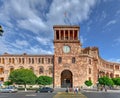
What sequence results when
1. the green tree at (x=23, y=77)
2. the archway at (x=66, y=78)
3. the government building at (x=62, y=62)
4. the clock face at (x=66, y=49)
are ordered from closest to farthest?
the green tree at (x=23, y=77) < the government building at (x=62, y=62) < the clock face at (x=66, y=49) < the archway at (x=66, y=78)

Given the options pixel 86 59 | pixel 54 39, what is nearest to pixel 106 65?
pixel 86 59

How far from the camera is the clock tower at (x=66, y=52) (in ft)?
225

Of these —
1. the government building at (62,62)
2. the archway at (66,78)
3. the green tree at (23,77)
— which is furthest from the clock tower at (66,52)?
the green tree at (23,77)

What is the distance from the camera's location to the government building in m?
68.6

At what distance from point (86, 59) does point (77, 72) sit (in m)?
4.93

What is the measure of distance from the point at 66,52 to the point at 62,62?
317 cm

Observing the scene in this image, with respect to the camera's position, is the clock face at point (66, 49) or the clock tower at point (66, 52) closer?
the clock tower at point (66, 52)

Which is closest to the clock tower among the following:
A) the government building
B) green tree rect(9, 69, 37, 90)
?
the government building

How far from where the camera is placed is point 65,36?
232 feet

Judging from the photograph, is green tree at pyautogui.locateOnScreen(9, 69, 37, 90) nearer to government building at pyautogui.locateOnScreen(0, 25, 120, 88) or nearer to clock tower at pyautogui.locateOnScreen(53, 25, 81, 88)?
clock tower at pyautogui.locateOnScreen(53, 25, 81, 88)

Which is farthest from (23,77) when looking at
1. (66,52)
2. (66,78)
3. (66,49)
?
(66,78)

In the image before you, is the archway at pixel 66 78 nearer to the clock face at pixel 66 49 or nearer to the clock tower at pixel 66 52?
the clock tower at pixel 66 52

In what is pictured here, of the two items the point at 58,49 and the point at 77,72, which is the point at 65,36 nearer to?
the point at 58,49

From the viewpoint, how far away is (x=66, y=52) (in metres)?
69.2
